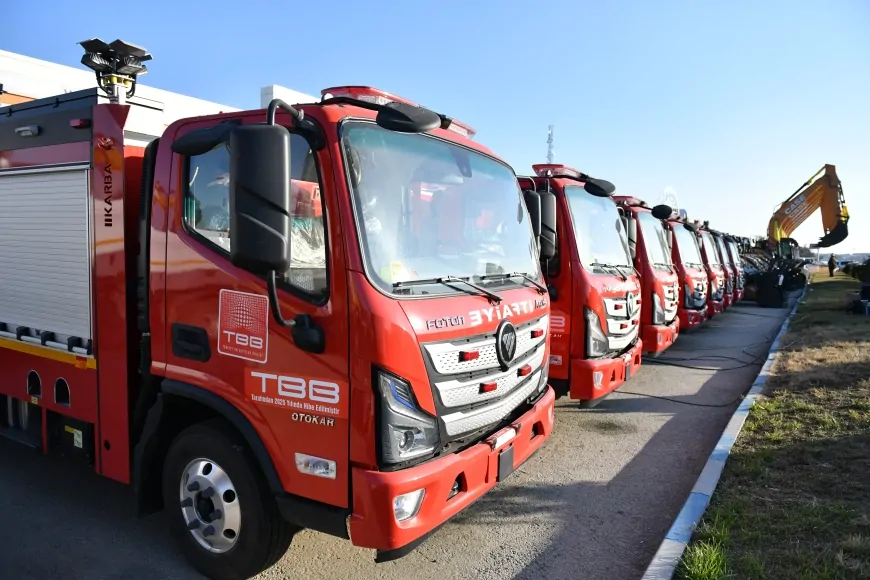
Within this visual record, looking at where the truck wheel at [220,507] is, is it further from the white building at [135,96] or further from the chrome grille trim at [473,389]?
the white building at [135,96]

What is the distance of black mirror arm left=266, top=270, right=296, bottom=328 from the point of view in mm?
2662

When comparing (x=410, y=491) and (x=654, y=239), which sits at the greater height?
(x=654, y=239)

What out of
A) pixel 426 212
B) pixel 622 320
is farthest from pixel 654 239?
pixel 426 212

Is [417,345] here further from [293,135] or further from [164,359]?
[164,359]

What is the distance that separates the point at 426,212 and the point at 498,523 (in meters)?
2.26

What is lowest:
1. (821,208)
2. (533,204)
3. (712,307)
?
(712,307)

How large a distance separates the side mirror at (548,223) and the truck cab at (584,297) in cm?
2

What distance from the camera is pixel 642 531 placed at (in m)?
4.01

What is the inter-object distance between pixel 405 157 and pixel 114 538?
302 cm

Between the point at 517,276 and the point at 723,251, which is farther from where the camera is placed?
the point at 723,251

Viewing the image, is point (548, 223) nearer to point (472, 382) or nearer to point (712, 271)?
point (472, 382)

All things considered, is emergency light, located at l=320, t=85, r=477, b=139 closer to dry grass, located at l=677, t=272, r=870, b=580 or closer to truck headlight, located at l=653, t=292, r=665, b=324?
dry grass, located at l=677, t=272, r=870, b=580

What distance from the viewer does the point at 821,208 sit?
80.9 feet

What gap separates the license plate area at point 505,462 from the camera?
10.9 ft
